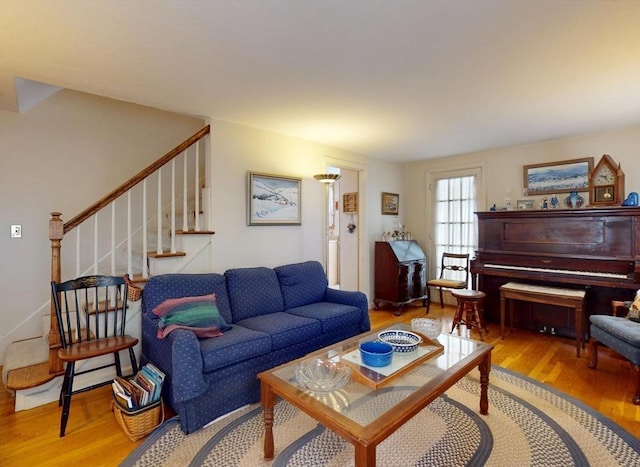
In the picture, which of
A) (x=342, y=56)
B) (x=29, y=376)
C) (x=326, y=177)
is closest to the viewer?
(x=342, y=56)

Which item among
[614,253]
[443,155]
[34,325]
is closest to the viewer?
[34,325]

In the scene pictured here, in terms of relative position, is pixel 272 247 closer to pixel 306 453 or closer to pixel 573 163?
pixel 306 453

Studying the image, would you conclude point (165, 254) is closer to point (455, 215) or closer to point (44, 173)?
point (44, 173)

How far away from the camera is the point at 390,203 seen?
5195 millimetres

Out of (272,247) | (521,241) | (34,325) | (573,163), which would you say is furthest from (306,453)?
(573,163)

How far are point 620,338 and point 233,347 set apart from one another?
9.28 feet

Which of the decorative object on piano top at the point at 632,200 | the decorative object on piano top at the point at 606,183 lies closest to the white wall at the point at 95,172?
the decorative object on piano top at the point at 606,183

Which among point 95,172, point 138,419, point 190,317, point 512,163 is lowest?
point 138,419

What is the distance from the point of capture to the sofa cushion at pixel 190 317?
220 cm

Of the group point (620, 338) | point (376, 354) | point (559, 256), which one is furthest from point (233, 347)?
point (559, 256)

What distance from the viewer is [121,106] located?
354 centimetres

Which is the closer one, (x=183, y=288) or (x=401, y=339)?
(x=401, y=339)

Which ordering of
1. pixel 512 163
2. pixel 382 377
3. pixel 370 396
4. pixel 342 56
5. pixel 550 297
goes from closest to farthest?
pixel 370 396 → pixel 382 377 → pixel 342 56 → pixel 550 297 → pixel 512 163

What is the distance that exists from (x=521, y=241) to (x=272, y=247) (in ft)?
9.68
